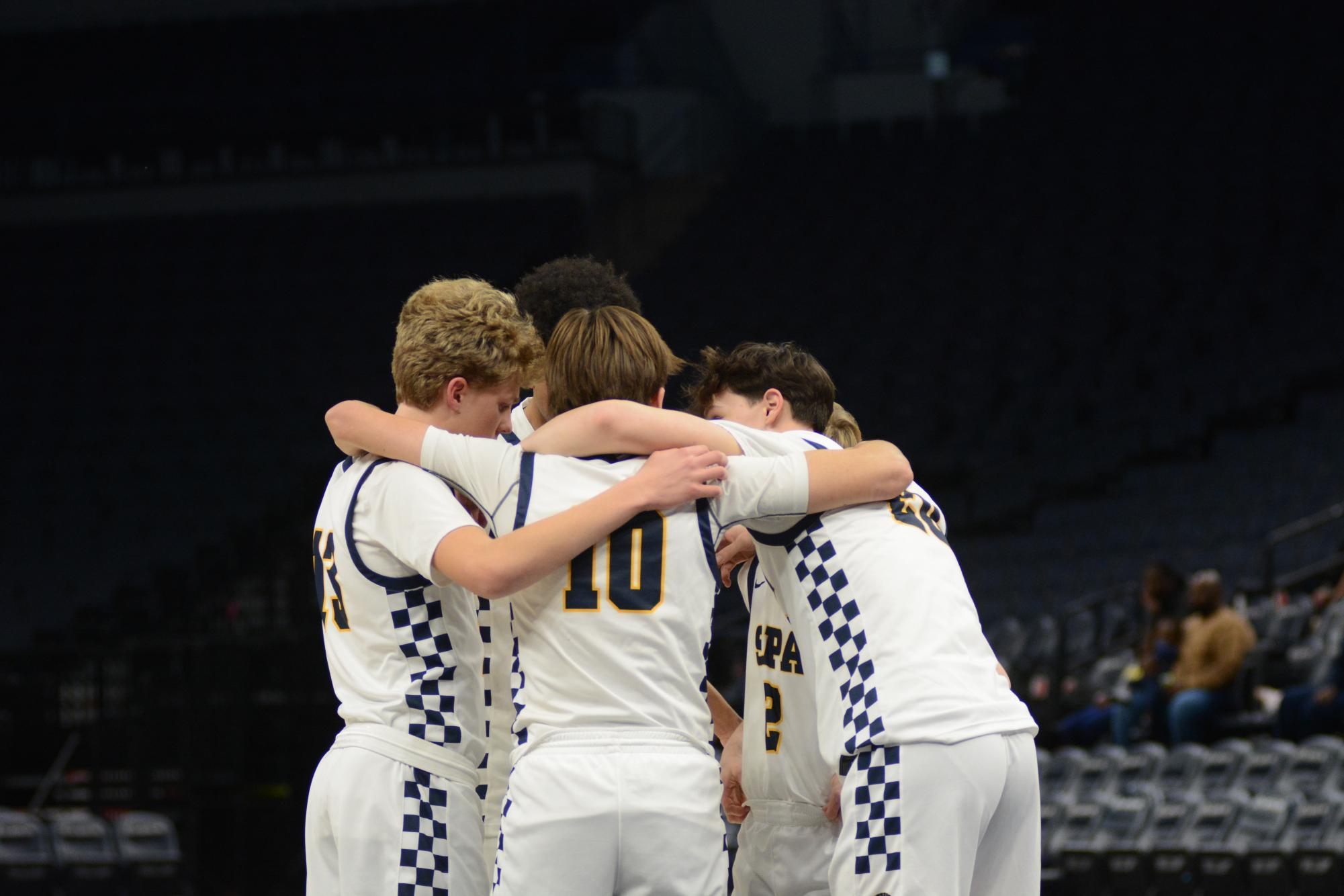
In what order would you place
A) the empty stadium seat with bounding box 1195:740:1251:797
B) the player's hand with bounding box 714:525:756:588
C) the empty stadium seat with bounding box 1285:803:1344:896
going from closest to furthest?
the player's hand with bounding box 714:525:756:588, the empty stadium seat with bounding box 1285:803:1344:896, the empty stadium seat with bounding box 1195:740:1251:797

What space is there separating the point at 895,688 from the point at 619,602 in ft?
1.91

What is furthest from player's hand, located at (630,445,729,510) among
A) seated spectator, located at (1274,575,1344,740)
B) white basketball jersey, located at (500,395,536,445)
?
seated spectator, located at (1274,575,1344,740)

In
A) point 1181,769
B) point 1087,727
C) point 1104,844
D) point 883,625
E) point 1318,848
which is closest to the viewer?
point 883,625

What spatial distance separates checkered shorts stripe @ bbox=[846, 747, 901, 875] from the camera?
2.87 metres

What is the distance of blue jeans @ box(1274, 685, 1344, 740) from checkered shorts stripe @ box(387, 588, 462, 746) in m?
7.11

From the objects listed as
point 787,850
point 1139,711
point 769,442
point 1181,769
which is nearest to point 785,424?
point 769,442

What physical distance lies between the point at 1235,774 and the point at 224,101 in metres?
18.0

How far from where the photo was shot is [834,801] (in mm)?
3070

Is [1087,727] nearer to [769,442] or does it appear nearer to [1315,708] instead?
[1315,708]

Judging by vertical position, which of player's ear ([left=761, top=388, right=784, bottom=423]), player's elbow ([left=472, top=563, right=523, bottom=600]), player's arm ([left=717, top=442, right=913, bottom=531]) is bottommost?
player's elbow ([left=472, top=563, right=523, bottom=600])

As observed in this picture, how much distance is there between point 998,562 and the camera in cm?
1320

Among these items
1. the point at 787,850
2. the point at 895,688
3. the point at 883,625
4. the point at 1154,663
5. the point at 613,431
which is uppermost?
the point at 613,431

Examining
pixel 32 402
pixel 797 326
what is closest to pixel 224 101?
pixel 32 402

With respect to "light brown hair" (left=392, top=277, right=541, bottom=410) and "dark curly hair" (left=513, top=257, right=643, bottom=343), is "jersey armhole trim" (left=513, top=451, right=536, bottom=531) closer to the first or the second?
"light brown hair" (left=392, top=277, right=541, bottom=410)
